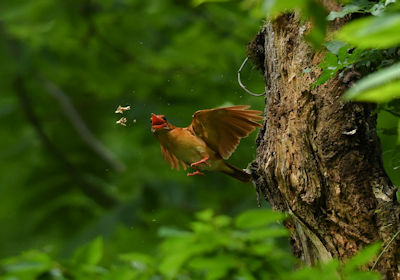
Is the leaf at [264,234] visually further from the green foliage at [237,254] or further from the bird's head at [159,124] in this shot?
the bird's head at [159,124]

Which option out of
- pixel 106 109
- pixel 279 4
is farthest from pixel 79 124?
pixel 279 4

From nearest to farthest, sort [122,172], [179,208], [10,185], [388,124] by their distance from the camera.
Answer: [388,124]
[179,208]
[122,172]
[10,185]

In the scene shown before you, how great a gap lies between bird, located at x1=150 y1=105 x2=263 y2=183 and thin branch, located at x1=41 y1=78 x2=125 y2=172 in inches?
195

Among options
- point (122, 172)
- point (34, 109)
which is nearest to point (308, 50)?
point (122, 172)

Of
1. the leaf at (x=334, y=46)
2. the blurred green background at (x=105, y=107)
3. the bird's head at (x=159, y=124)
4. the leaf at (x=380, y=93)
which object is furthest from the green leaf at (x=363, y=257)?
the blurred green background at (x=105, y=107)

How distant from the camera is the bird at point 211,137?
3033mm

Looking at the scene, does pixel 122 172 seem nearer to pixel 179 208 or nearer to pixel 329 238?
pixel 179 208

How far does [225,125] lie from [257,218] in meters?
1.19

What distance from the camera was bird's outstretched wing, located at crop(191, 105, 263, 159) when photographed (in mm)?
2992

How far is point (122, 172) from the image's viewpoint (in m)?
7.43

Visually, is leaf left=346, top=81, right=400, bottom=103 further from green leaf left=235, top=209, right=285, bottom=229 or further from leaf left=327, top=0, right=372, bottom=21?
leaf left=327, top=0, right=372, bottom=21

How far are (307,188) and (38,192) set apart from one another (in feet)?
19.1

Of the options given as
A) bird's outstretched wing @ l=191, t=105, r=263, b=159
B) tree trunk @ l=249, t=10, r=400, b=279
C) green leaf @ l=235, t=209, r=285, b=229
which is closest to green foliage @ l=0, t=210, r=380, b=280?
green leaf @ l=235, t=209, r=285, b=229

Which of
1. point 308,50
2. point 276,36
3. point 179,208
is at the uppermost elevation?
point 179,208
